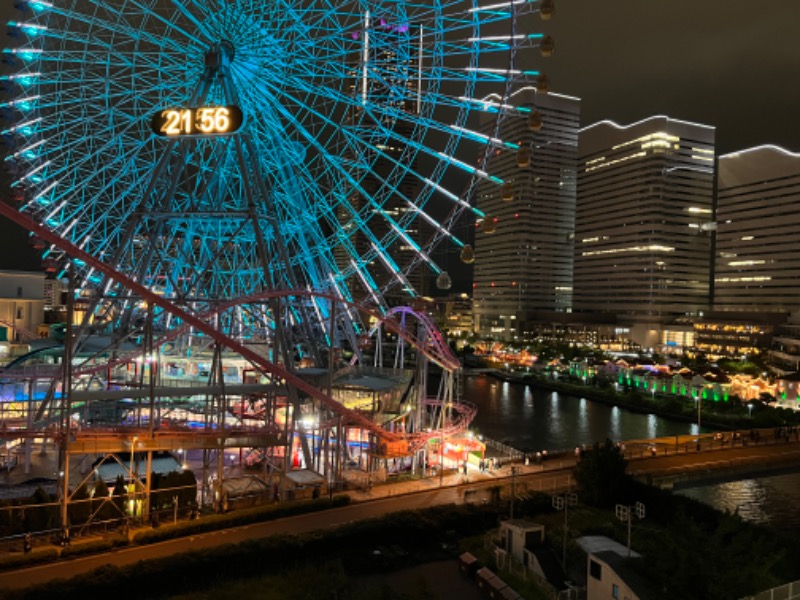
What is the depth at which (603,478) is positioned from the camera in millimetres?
23344

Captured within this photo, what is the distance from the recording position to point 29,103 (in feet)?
91.4

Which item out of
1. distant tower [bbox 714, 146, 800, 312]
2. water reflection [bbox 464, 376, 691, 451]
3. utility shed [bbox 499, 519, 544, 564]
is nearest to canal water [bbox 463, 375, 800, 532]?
water reflection [bbox 464, 376, 691, 451]

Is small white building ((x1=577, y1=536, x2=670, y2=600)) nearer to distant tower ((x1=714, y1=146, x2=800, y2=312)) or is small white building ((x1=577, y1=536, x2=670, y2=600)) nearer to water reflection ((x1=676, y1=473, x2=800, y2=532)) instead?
water reflection ((x1=676, y1=473, x2=800, y2=532))

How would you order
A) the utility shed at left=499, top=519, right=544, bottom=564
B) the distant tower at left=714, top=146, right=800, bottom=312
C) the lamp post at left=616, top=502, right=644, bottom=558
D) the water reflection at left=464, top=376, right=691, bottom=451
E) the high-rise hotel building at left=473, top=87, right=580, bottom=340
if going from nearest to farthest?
the lamp post at left=616, top=502, right=644, bottom=558 < the utility shed at left=499, top=519, right=544, bottom=564 < the water reflection at left=464, top=376, right=691, bottom=451 < the distant tower at left=714, top=146, right=800, bottom=312 < the high-rise hotel building at left=473, top=87, right=580, bottom=340

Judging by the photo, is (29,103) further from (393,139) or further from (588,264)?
(588,264)

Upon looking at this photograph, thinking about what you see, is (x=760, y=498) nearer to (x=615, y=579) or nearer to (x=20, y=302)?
(x=615, y=579)

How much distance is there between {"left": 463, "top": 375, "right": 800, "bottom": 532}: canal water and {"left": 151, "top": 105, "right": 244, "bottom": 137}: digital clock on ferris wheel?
61.4 feet

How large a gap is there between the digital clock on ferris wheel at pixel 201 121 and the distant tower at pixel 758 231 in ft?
323

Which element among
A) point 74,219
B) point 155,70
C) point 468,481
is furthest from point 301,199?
point 468,481

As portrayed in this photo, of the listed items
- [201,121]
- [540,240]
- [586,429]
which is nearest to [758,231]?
[540,240]

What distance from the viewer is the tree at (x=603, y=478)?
23281 millimetres

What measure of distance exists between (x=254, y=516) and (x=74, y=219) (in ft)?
61.1

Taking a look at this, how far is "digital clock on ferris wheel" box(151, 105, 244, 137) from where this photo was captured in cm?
1808

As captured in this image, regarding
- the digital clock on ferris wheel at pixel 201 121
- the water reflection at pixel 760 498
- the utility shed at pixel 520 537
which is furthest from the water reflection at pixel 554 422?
the digital clock on ferris wheel at pixel 201 121
